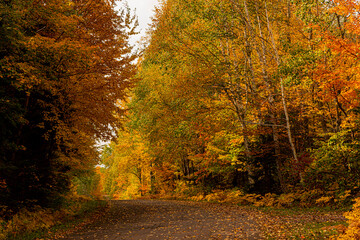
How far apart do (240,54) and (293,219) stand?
12.0 m

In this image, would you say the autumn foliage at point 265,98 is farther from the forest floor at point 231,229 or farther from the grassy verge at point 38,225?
the grassy verge at point 38,225

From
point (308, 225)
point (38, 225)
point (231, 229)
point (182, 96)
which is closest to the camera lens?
point (308, 225)

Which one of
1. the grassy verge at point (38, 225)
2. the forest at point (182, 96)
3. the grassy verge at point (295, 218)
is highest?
the forest at point (182, 96)

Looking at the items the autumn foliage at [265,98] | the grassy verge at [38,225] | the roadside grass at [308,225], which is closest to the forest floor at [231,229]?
the roadside grass at [308,225]

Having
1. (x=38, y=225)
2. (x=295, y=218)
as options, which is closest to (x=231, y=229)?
(x=295, y=218)

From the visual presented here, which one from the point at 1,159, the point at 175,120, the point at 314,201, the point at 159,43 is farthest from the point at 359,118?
the point at 1,159

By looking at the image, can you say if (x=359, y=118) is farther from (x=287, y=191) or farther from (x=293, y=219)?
(x=293, y=219)

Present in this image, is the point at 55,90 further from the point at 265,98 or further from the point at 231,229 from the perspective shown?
the point at 265,98

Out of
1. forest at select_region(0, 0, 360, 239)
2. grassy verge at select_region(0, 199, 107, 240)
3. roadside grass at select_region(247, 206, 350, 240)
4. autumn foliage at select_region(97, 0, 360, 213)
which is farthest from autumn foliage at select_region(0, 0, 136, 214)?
roadside grass at select_region(247, 206, 350, 240)

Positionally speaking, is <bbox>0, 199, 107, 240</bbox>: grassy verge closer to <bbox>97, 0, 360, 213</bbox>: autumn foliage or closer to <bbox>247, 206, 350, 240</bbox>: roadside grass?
<bbox>97, 0, 360, 213</bbox>: autumn foliage

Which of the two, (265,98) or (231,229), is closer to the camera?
(231,229)

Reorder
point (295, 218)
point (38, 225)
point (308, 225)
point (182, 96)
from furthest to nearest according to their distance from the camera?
point (182, 96), point (38, 225), point (295, 218), point (308, 225)

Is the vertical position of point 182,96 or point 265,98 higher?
point 182,96

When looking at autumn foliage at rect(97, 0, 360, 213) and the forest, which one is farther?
autumn foliage at rect(97, 0, 360, 213)
